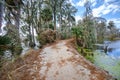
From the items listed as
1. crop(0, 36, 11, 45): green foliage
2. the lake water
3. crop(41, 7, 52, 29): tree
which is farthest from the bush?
crop(0, 36, 11, 45): green foliage

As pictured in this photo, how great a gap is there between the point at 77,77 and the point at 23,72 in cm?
273

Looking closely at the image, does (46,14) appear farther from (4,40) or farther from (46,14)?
(4,40)

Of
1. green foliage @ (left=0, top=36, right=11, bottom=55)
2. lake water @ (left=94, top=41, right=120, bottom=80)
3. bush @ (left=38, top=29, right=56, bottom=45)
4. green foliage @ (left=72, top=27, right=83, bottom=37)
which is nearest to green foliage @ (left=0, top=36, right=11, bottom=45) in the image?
green foliage @ (left=0, top=36, right=11, bottom=55)

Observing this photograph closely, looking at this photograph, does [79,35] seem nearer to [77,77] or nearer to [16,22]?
[16,22]

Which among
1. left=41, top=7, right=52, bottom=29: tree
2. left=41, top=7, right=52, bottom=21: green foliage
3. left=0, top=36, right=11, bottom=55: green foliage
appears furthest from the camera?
left=41, top=7, right=52, bottom=21: green foliage

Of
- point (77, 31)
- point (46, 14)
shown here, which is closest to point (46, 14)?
point (46, 14)

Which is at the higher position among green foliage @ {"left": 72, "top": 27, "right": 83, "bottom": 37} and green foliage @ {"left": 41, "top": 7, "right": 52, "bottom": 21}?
green foliage @ {"left": 41, "top": 7, "right": 52, "bottom": 21}

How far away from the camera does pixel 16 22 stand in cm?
2070

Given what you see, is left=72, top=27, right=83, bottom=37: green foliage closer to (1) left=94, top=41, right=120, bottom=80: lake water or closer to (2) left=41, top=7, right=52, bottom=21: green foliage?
(1) left=94, top=41, right=120, bottom=80: lake water

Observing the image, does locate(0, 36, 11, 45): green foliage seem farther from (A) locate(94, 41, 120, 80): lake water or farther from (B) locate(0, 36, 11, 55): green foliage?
(A) locate(94, 41, 120, 80): lake water

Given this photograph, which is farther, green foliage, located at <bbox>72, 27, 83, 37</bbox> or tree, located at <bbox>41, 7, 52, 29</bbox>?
tree, located at <bbox>41, 7, 52, 29</bbox>

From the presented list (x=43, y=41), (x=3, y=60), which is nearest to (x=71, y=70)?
(x=3, y=60)

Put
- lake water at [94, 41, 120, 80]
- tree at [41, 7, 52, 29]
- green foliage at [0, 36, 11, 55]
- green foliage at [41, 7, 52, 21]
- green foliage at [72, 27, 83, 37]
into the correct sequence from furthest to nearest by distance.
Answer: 1. green foliage at [41, 7, 52, 21]
2. tree at [41, 7, 52, 29]
3. green foliage at [72, 27, 83, 37]
4. lake water at [94, 41, 120, 80]
5. green foliage at [0, 36, 11, 55]

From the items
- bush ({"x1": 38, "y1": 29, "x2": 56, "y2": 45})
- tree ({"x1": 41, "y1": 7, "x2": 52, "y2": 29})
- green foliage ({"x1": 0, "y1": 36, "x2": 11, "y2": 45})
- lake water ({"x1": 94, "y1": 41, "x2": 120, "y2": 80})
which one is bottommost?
lake water ({"x1": 94, "y1": 41, "x2": 120, "y2": 80})
